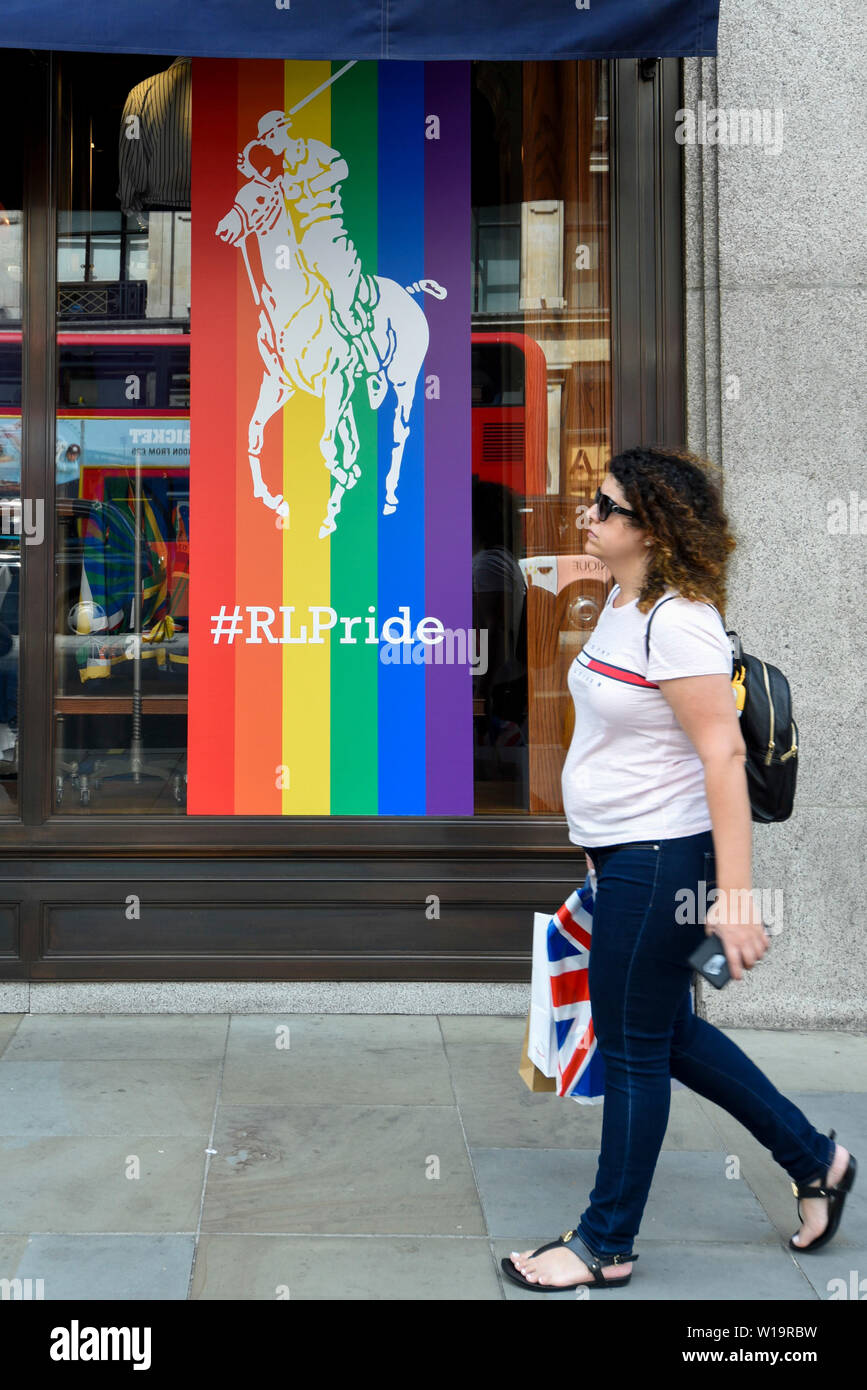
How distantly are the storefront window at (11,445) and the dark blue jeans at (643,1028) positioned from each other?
3.26m

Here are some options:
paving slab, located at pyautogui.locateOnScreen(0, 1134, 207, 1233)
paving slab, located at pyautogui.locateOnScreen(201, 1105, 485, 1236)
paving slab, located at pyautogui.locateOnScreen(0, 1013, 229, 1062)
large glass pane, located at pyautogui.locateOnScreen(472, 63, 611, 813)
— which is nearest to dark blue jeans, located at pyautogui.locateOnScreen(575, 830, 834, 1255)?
paving slab, located at pyautogui.locateOnScreen(201, 1105, 485, 1236)

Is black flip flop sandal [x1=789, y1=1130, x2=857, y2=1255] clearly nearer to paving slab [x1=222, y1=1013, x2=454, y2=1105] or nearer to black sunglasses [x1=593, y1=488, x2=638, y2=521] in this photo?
paving slab [x1=222, y1=1013, x2=454, y2=1105]

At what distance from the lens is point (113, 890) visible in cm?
568

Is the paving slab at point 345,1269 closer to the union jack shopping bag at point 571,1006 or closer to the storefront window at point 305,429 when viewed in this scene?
the union jack shopping bag at point 571,1006

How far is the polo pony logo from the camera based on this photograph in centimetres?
573

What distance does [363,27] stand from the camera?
4773mm

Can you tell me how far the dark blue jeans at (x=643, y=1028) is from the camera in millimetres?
3234

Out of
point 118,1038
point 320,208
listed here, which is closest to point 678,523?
point 320,208

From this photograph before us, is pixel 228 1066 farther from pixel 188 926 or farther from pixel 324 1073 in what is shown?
pixel 188 926

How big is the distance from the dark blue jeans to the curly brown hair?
60 centimetres

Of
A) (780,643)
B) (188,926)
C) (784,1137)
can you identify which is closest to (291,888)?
Answer: (188,926)

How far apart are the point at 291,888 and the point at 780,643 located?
2245mm

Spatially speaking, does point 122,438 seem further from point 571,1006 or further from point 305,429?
point 571,1006

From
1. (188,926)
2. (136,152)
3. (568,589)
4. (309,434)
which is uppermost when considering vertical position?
(136,152)
